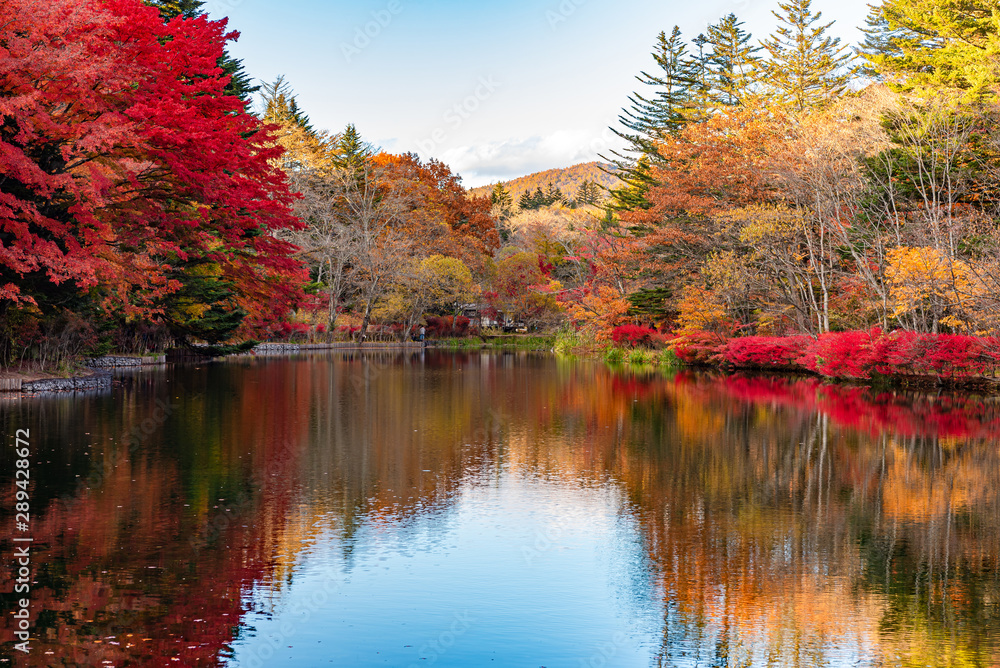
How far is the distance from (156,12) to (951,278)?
20.6 meters

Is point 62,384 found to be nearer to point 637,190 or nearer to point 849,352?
point 849,352

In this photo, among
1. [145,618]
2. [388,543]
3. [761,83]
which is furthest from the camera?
[761,83]

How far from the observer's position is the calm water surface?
546 cm

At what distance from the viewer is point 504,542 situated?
7961mm

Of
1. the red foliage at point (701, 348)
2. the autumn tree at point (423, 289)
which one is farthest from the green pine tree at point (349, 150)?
the red foliage at point (701, 348)

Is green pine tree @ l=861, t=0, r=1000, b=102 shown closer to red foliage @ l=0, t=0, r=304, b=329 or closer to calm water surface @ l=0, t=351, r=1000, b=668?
calm water surface @ l=0, t=351, r=1000, b=668

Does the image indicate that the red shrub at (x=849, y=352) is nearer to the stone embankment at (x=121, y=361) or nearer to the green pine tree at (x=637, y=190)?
the green pine tree at (x=637, y=190)

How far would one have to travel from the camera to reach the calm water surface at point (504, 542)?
546 cm

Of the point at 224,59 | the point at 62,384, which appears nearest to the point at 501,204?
the point at 224,59

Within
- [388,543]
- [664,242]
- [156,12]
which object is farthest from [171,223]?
[664,242]

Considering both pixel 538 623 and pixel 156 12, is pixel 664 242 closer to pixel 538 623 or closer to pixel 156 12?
pixel 156 12

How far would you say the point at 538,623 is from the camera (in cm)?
586

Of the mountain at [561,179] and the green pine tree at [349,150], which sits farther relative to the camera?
the mountain at [561,179]

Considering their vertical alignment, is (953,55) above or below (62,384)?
above
